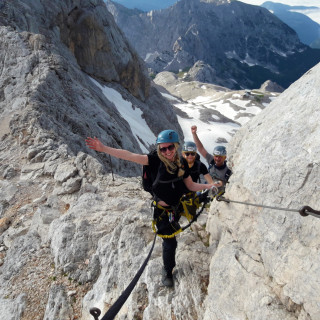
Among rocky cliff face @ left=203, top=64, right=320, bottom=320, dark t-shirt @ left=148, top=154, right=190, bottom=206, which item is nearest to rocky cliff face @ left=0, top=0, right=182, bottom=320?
dark t-shirt @ left=148, top=154, right=190, bottom=206

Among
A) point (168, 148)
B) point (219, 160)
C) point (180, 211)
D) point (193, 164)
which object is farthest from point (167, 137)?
point (219, 160)

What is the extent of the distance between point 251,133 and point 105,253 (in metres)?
6.16

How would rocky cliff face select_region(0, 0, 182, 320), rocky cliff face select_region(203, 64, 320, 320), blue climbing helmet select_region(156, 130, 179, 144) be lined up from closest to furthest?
rocky cliff face select_region(203, 64, 320, 320), blue climbing helmet select_region(156, 130, 179, 144), rocky cliff face select_region(0, 0, 182, 320)

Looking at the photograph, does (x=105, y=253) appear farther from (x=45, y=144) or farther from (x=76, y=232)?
(x=45, y=144)

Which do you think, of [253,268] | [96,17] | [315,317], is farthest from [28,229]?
[96,17]

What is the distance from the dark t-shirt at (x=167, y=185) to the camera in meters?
6.14

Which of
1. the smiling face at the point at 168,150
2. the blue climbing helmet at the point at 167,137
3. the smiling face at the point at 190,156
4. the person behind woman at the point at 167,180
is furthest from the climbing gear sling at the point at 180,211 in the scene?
the blue climbing helmet at the point at 167,137

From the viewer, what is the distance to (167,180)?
20.3 feet

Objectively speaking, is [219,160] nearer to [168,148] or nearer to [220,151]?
[220,151]

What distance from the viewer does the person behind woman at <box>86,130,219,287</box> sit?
5.89m

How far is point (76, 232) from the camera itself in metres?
9.91

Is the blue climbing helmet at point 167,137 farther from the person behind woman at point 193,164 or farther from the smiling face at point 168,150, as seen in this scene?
the person behind woman at point 193,164

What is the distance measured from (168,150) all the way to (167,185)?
3.08ft

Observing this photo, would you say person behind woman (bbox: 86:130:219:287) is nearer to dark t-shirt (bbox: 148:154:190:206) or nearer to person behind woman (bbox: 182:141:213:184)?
dark t-shirt (bbox: 148:154:190:206)
